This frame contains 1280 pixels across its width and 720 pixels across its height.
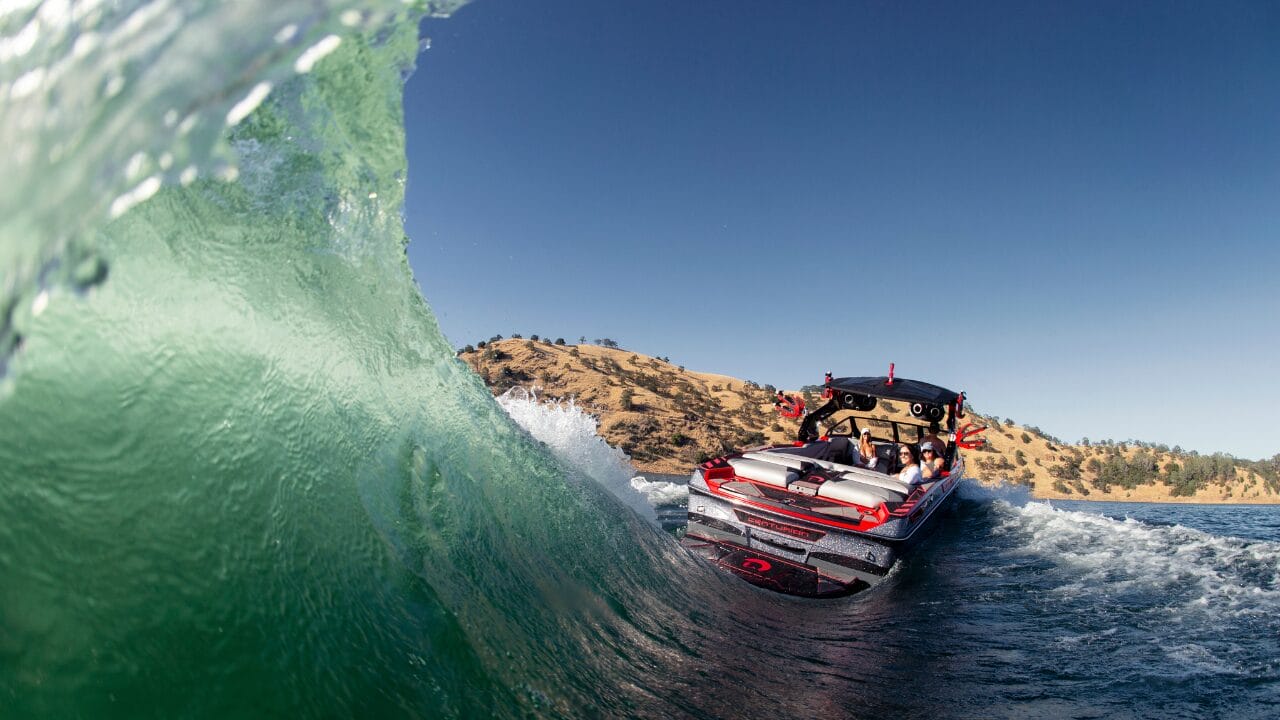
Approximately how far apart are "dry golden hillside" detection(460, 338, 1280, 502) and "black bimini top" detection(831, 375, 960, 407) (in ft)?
43.4

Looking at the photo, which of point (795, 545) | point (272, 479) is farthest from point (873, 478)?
point (272, 479)

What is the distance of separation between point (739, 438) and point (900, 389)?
16.9 meters

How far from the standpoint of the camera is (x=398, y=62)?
92.9 inches

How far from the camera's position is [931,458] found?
9.93 m

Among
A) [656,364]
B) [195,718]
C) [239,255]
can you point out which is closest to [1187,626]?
[195,718]

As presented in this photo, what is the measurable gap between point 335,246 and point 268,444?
105 centimetres

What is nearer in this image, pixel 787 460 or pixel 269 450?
pixel 269 450

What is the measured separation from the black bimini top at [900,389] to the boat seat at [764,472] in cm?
309

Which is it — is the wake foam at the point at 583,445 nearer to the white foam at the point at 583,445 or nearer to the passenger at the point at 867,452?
the white foam at the point at 583,445

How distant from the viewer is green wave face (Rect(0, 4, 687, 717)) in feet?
5.32

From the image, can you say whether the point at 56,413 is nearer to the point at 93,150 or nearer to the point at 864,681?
the point at 93,150

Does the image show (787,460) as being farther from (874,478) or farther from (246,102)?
(246,102)

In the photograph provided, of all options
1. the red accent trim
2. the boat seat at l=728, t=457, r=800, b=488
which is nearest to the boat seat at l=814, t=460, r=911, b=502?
the red accent trim

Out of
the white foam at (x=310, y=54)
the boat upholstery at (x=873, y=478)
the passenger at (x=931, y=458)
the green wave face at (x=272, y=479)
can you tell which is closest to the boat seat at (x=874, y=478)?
the boat upholstery at (x=873, y=478)
